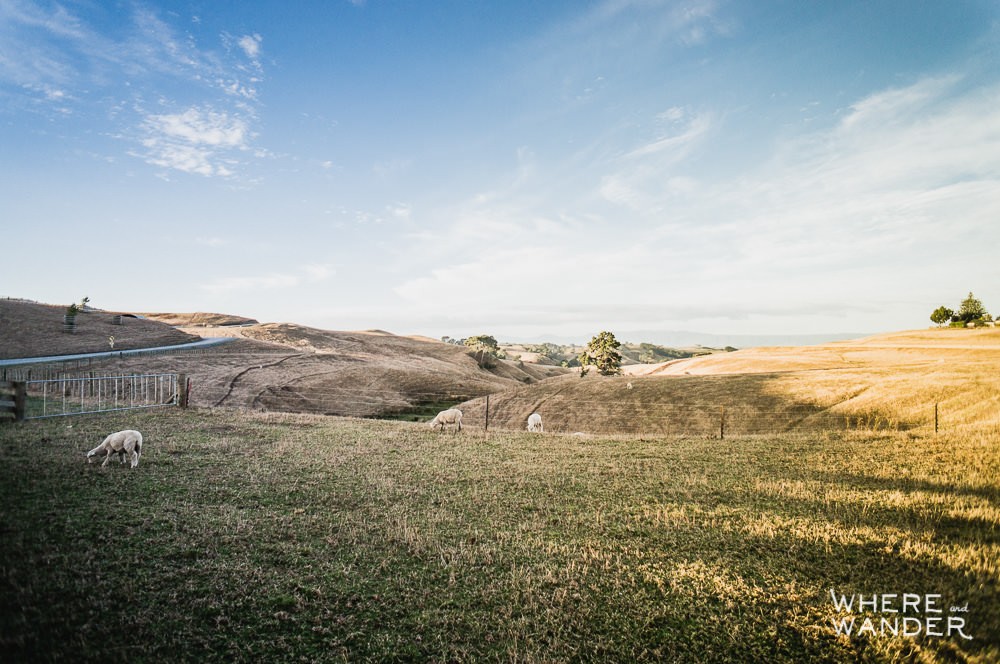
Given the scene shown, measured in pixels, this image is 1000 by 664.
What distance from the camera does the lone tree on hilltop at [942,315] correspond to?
98312 millimetres

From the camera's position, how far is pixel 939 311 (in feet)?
327

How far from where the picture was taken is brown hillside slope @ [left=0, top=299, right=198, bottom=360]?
174 feet

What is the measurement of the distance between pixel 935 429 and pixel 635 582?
21.6m

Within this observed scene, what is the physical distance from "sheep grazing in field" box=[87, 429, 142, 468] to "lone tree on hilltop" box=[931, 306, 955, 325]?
13811cm

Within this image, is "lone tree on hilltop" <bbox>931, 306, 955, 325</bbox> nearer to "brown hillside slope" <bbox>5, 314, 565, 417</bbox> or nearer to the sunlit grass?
"brown hillside slope" <bbox>5, 314, 565, 417</bbox>

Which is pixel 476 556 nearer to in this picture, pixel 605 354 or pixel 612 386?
pixel 612 386

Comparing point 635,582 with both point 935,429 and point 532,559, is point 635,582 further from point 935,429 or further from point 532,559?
point 935,429

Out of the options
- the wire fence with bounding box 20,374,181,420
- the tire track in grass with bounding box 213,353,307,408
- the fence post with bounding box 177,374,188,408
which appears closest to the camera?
the wire fence with bounding box 20,374,181,420

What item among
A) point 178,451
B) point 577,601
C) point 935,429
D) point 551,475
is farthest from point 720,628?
point 935,429

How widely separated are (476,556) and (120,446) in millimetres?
11721

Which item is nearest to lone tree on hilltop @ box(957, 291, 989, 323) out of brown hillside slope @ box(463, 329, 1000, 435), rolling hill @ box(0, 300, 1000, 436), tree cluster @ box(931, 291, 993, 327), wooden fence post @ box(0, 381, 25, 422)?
tree cluster @ box(931, 291, 993, 327)

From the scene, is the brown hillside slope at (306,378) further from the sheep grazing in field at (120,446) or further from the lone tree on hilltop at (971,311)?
the lone tree on hilltop at (971,311)

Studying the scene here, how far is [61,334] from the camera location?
59.5 meters

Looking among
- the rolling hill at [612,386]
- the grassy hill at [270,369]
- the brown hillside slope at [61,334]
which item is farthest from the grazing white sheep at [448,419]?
the brown hillside slope at [61,334]
